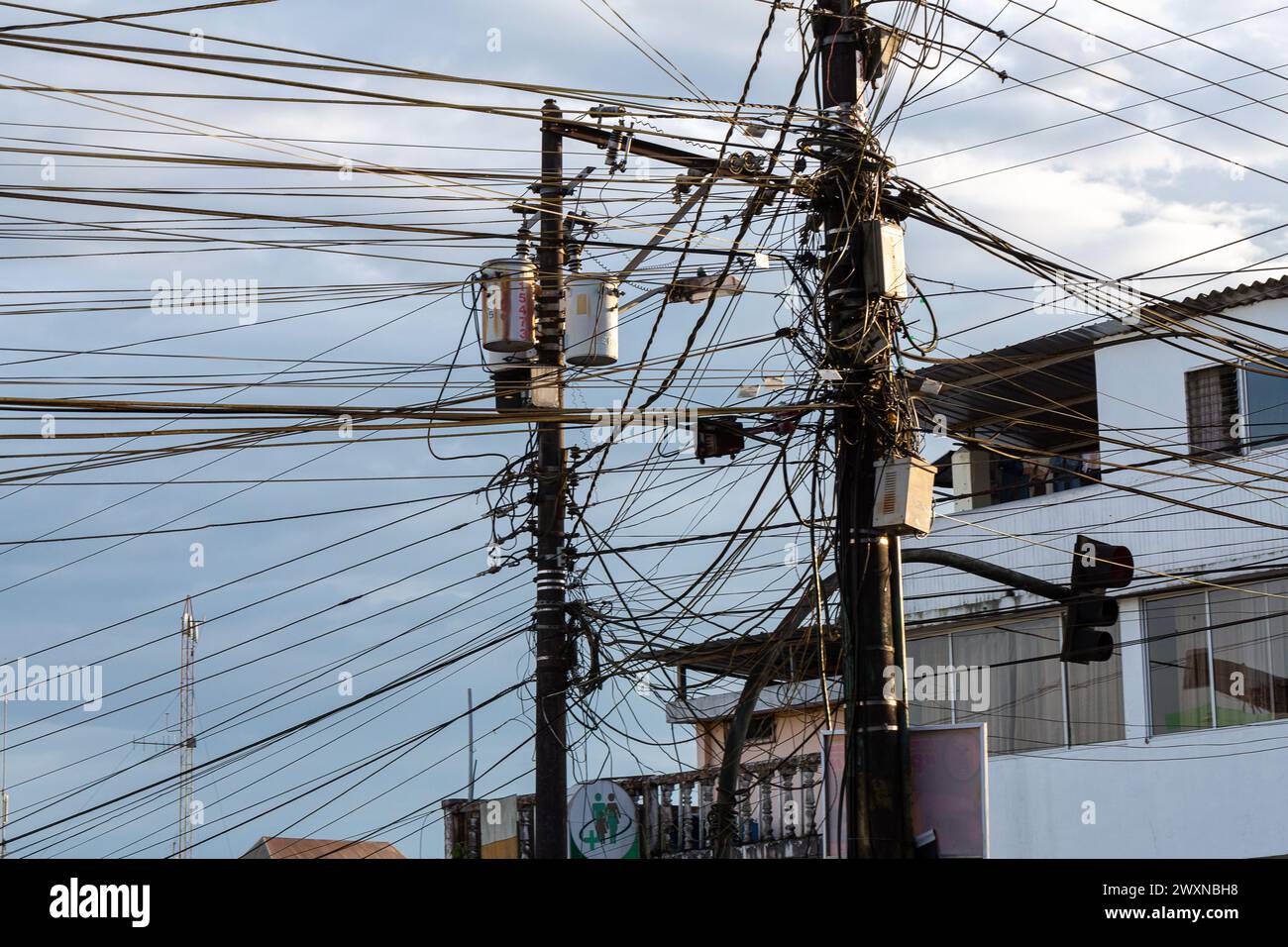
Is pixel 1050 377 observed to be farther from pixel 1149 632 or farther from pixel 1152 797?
pixel 1152 797

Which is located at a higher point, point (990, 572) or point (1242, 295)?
point (1242, 295)

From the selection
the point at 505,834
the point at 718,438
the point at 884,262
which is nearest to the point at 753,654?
the point at 718,438

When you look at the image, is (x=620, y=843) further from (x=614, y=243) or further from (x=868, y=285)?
(x=868, y=285)

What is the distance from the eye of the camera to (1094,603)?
11523 millimetres

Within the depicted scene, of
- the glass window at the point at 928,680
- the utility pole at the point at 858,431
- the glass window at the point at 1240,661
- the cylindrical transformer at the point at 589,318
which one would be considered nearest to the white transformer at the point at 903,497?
the utility pole at the point at 858,431

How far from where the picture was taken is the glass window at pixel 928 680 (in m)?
22.5

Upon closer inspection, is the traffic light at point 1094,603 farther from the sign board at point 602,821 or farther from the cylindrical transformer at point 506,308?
the sign board at point 602,821

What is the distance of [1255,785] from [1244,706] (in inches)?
41.8

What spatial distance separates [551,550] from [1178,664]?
9.88 meters

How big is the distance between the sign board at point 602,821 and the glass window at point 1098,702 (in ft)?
25.7

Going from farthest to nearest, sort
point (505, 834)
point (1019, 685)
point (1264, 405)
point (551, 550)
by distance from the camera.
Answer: point (505, 834) < point (1019, 685) < point (1264, 405) < point (551, 550)

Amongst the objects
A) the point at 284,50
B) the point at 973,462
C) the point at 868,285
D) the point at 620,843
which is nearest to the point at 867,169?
the point at 868,285

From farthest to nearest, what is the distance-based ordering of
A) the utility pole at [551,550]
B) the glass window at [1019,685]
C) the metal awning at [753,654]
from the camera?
the glass window at [1019,685] < the utility pole at [551,550] < the metal awning at [753,654]

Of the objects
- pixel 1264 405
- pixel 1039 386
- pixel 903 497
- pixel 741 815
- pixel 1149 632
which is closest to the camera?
pixel 903 497
